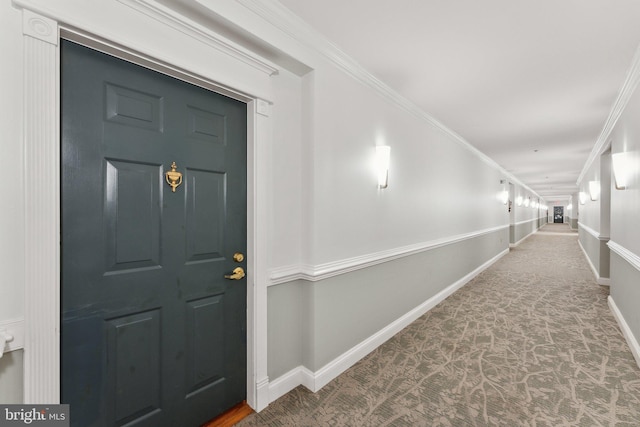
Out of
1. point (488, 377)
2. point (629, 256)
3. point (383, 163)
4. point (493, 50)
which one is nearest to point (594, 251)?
point (629, 256)

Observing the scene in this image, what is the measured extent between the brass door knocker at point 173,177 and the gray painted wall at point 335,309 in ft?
3.17

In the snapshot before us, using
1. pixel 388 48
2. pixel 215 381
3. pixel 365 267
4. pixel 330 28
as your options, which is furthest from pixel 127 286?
pixel 388 48

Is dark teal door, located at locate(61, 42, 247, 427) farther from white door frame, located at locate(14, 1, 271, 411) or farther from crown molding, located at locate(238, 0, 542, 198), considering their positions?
crown molding, located at locate(238, 0, 542, 198)

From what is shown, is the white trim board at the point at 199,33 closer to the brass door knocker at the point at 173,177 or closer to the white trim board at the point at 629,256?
the brass door knocker at the point at 173,177

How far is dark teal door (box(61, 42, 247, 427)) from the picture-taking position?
1256mm

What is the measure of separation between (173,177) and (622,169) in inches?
182

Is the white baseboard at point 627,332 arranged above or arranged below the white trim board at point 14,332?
below

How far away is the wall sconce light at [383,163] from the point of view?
9.01 feet

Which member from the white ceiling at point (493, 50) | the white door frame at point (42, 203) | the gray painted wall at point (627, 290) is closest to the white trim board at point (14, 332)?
the white door frame at point (42, 203)

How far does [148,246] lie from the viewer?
1.48 meters

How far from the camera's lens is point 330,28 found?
202 centimetres

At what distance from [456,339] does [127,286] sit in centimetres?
302

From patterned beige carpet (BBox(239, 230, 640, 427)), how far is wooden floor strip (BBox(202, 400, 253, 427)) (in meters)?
0.06

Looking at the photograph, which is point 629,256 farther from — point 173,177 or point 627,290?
point 173,177
